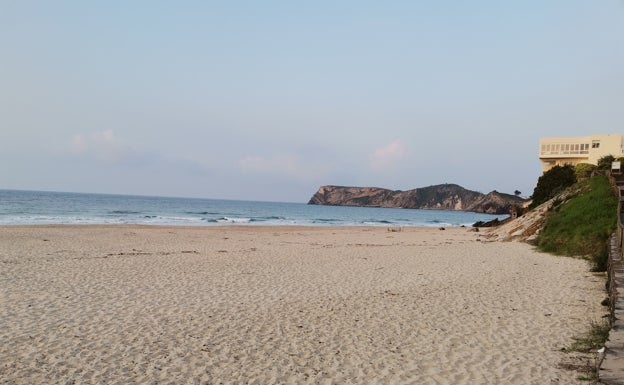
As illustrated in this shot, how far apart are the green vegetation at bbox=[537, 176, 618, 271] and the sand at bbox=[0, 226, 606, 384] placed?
1.92m

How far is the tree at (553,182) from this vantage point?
3787 cm

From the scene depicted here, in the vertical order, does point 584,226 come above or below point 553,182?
below

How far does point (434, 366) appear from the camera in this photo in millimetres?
6977

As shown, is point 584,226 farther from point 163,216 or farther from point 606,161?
point 163,216

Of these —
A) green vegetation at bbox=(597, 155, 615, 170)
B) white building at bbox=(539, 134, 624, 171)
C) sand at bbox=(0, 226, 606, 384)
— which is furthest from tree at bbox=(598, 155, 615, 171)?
sand at bbox=(0, 226, 606, 384)

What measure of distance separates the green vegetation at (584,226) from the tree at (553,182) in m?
12.7

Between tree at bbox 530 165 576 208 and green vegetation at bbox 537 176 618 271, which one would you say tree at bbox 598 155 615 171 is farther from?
green vegetation at bbox 537 176 618 271

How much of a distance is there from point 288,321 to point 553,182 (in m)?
36.9

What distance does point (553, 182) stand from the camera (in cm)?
3966

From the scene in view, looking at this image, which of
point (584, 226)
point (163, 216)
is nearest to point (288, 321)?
point (584, 226)

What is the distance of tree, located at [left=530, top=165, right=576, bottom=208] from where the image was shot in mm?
37872

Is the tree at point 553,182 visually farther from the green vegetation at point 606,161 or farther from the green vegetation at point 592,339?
the green vegetation at point 592,339

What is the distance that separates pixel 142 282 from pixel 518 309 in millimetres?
9624

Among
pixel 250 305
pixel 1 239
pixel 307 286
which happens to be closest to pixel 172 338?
pixel 250 305
